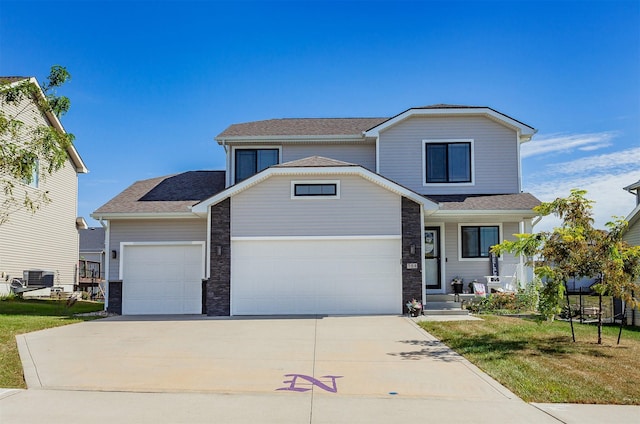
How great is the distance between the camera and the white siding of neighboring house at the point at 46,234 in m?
21.8

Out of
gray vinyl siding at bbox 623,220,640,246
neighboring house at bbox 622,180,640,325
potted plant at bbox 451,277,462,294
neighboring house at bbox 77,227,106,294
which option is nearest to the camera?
neighboring house at bbox 622,180,640,325

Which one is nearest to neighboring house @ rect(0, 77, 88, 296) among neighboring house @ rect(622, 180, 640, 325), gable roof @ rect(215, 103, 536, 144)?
gable roof @ rect(215, 103, 536, 144)

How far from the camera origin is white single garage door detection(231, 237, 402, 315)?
16.4 meters

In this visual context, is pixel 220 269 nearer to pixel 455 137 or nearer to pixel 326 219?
pixel 326 219

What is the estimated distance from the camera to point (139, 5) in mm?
14648

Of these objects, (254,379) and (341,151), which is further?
(341,151)

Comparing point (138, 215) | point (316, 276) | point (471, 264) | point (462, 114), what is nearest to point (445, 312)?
point (471, 264)

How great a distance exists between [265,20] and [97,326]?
9.25 metres

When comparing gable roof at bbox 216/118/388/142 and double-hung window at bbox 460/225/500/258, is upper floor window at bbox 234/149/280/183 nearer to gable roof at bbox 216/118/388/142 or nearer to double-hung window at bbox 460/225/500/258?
gable roof at bbox 216/118/388/142

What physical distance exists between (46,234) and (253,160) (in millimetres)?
11249

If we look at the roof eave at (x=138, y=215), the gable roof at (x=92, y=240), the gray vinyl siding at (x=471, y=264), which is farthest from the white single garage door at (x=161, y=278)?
the gable roof at (x=92, y=240)

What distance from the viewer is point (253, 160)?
66.2 ft

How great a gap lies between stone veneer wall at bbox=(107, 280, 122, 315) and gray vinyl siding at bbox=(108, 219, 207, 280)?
589 mm

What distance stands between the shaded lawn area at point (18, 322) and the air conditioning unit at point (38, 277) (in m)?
2.34
